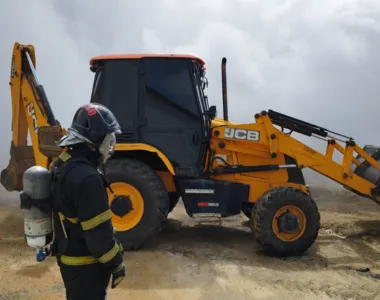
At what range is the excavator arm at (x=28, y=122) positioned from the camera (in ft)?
20.7

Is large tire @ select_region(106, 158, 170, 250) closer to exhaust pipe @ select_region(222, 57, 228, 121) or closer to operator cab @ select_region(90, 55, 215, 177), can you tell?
operator cab @ select_region(90, 55, 215, 177)

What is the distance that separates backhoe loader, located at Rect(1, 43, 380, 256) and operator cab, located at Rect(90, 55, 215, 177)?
0.01 m

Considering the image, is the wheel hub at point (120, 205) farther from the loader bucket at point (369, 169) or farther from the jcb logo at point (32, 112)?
the loader bucket at point (369, 169)

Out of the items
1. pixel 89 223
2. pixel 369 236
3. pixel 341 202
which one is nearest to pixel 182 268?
pixel 89 223

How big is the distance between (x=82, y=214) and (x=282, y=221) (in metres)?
3.78

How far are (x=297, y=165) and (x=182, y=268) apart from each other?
234 cm

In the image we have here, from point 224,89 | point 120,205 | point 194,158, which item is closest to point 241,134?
point 194,158

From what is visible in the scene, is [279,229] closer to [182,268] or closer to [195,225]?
[182,268]

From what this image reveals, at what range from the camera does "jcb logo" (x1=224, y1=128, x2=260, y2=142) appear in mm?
5957

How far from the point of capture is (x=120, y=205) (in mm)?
5586

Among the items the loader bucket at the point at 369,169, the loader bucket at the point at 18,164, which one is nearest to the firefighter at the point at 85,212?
the loader bucket at the point at 18,164

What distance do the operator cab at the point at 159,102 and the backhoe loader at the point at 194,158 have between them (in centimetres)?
1

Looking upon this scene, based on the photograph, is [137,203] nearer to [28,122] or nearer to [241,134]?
[241,134]

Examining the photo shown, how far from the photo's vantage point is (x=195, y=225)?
7.49 m
